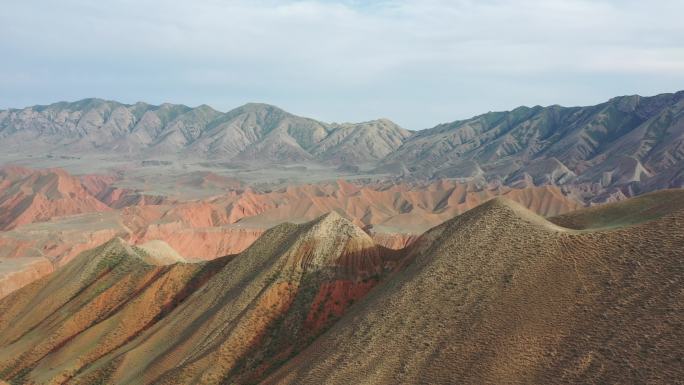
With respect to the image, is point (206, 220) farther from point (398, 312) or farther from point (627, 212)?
point (627, 212)

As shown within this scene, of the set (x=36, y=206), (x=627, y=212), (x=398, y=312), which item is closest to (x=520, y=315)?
(x=398, y=312)

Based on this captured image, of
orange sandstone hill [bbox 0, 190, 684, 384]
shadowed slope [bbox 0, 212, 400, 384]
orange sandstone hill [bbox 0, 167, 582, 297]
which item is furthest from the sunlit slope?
orange sandstone hill [bbox 0, 167, 582, 297]

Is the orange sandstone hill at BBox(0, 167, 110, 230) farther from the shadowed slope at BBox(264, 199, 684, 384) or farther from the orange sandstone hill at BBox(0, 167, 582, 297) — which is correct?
the shadowed slope at BBox(264, 199, 684, 384)

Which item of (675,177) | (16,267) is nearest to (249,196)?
(16,267)

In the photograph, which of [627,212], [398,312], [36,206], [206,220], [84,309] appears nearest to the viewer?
[398,312]

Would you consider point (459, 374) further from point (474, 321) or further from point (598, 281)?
point (598, 281)

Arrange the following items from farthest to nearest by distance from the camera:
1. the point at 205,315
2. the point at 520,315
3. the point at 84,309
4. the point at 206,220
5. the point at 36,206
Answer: the point at 36,206, the point at 206,220, the point at 84,309, the point at 205,315, the point at 520,315

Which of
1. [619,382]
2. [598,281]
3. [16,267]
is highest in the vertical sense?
[598,281]
